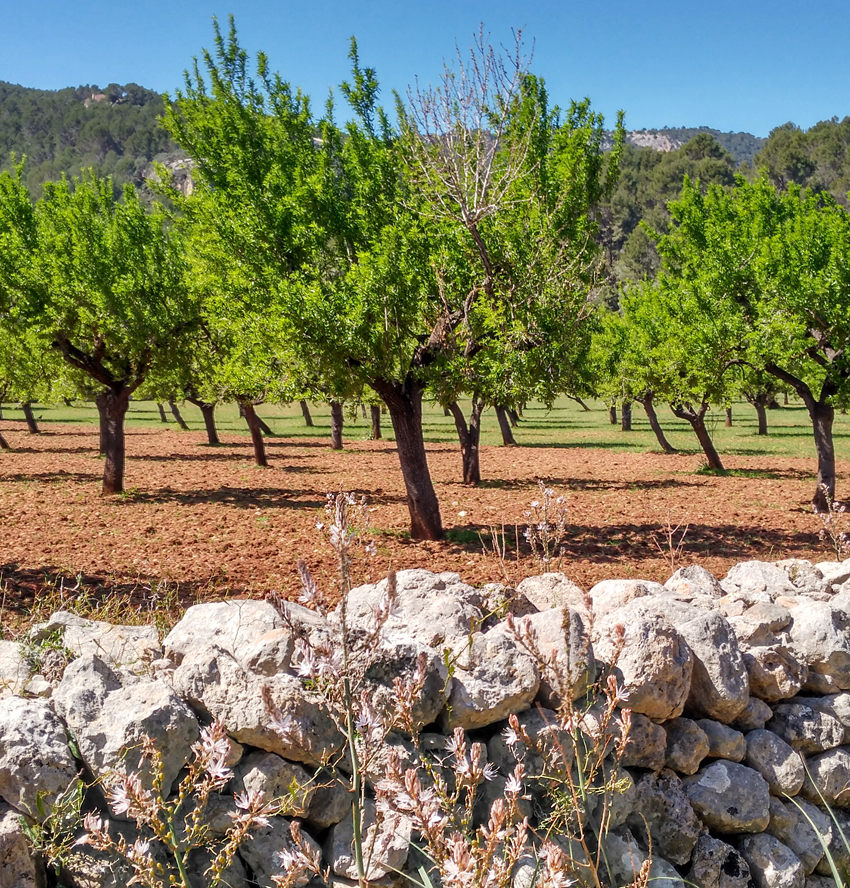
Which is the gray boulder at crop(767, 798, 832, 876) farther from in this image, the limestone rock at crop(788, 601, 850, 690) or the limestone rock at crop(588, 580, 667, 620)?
the limestone rock at crop(588, 580, 667, 620)

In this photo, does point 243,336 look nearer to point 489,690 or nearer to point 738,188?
point 489,690

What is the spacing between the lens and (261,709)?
3498mm

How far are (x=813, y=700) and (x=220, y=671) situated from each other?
12.1 feet

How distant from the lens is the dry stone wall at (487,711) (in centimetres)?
338

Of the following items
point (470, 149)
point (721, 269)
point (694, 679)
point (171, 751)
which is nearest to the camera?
point (171, 751)

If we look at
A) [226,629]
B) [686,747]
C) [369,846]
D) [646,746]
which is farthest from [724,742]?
[226,629]

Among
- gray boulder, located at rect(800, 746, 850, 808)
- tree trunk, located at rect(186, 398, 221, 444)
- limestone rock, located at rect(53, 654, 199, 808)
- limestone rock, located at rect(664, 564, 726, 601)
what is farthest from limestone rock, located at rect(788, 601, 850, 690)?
tree trunk, located at rect(186, 398, 221, 444)

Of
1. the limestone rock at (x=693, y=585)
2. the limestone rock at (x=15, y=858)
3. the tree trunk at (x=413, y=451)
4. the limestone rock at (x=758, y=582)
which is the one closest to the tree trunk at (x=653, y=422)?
the tree trunk at (x=413, y=451)

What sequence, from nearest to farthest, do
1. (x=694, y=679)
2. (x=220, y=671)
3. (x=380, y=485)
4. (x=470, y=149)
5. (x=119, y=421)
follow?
(x=220, y=671), (x=694, y=679), (x=470, y=149), (x=119, y=421), (x=380, y=485)

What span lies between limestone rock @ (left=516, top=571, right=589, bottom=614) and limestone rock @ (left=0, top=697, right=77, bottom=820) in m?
3.19

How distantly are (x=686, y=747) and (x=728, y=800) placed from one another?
0.35 metres

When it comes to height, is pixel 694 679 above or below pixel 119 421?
below

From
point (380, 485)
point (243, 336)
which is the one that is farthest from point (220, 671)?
point (380, 485)

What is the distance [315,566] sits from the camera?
36.8 ft
